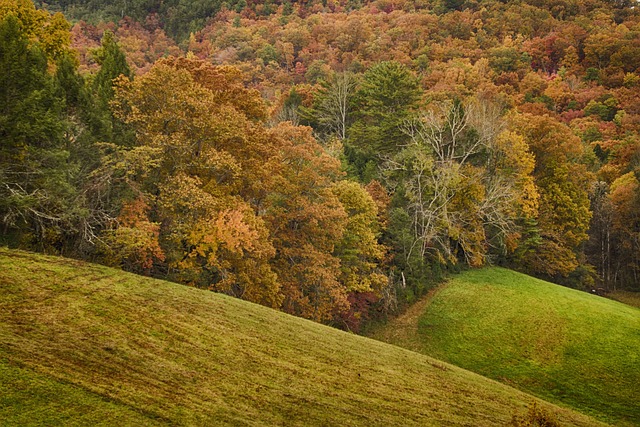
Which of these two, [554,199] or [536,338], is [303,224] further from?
[554,199]

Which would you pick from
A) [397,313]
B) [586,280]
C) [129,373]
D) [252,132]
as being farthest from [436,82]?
[129,373]

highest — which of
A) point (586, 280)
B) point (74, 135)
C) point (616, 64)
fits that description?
point (616, 64)

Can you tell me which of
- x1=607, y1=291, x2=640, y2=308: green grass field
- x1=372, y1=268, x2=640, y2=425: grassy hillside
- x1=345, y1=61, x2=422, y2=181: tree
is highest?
x1=345, y1=61, x2=422, y2=181: tree

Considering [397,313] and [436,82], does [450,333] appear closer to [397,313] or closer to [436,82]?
[397,313]

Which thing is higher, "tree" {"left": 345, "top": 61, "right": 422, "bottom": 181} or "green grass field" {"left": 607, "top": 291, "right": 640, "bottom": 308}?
"tree" {"left": 345, "top": 61, "right": 422, "bottom": 181}

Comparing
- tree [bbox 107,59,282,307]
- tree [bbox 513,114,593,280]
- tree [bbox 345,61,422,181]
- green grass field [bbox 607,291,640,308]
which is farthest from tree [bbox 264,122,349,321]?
green grass field [bbox 607,291,640,308]

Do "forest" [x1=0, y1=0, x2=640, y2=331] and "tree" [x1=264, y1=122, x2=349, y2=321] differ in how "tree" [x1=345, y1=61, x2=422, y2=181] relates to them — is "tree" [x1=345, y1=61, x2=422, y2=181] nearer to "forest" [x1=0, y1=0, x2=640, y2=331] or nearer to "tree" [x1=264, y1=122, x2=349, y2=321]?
"forest" [x1=0, y1=0, x2=640, y2=331]
